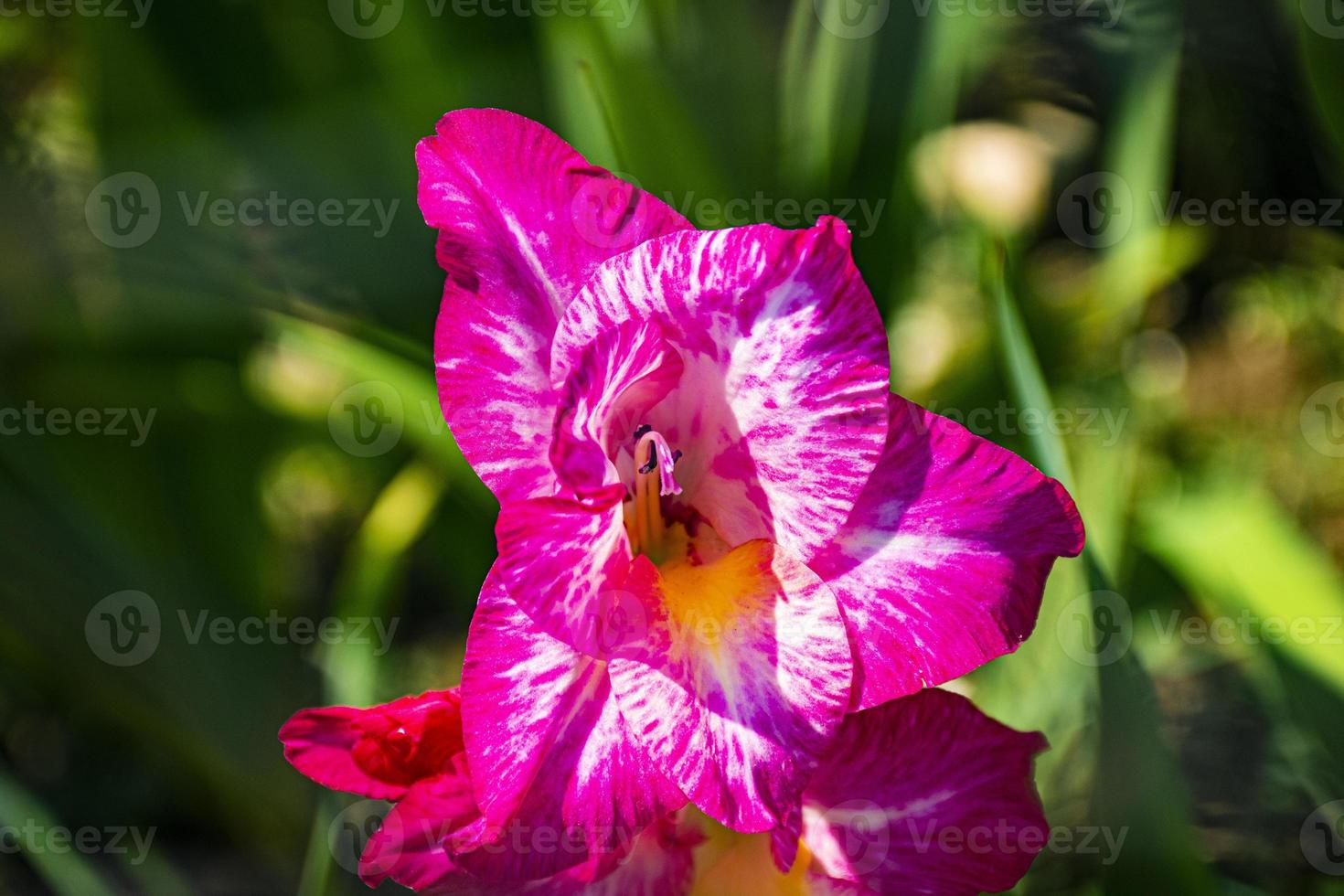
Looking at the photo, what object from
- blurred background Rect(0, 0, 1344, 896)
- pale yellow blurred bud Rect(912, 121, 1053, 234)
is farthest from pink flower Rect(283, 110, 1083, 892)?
pale yellow blurred bud Rect(912, 121, 1053, 234)

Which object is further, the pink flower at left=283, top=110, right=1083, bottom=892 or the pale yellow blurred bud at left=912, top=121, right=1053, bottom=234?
the pale yellow blurred bud at left=912, top=121, right=1053, bottom=234

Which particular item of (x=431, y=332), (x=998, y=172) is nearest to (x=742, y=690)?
(x=431, y=332)

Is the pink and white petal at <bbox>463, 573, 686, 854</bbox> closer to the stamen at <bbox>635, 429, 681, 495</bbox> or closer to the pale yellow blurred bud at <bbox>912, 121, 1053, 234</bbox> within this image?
the stamen at <bbox>635, 429, 681, 495</bbox>

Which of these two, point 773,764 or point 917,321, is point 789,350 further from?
point 917,321

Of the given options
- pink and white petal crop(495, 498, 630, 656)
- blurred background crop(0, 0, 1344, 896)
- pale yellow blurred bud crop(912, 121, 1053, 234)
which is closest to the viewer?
pink and white petal crop(495, 498, 630, 656)

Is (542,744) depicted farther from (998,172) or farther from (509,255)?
(998,172)

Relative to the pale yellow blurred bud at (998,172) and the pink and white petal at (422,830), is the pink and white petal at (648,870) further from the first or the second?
the pale yellow blurred bud at (998,172)

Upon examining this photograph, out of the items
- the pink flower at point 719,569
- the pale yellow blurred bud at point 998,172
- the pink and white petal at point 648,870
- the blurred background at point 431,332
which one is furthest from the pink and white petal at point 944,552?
the pale yellow blurred bud at point 998,172
